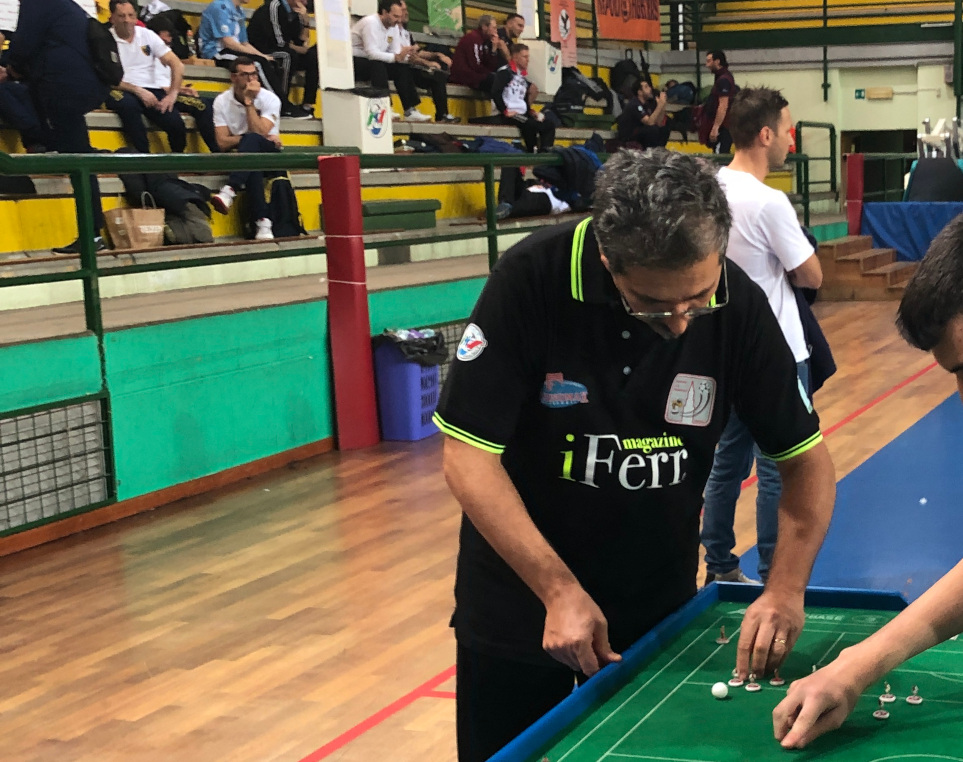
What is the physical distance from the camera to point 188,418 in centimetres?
616

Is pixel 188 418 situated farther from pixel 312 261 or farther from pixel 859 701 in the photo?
pixel 859 701

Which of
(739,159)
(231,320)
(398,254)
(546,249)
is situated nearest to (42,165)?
(231,320)

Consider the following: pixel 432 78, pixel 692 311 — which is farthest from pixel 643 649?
pixel 432 78

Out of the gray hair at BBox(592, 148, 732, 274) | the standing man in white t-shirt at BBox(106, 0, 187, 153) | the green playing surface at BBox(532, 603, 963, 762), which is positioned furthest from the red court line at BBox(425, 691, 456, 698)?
the standing man in white t-shirt at BBox(106, 0, 187, 153)

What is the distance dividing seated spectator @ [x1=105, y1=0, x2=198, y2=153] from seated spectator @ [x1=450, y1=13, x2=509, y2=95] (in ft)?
15.2

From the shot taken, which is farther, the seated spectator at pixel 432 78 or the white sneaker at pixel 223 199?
the seated spectator at pixel 432 78

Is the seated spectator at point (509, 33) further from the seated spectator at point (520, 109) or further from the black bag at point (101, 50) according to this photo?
the black bag at point (101, 50)

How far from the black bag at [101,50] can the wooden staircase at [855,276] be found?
308 inches

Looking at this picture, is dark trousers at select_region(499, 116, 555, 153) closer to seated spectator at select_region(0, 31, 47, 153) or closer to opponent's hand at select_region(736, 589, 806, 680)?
seated spectator at select_region(0, 31, 47, 153)

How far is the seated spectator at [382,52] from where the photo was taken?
11898 millimetres

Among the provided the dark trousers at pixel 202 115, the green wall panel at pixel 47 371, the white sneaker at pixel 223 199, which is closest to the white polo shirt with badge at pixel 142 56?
the dark trousers at pixel 202 115

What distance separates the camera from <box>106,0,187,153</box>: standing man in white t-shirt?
920 cm

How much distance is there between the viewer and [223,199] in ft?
30.2

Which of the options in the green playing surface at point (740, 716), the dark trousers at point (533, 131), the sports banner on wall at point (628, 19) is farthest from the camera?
the sports banner on wall at point (628, 19)
